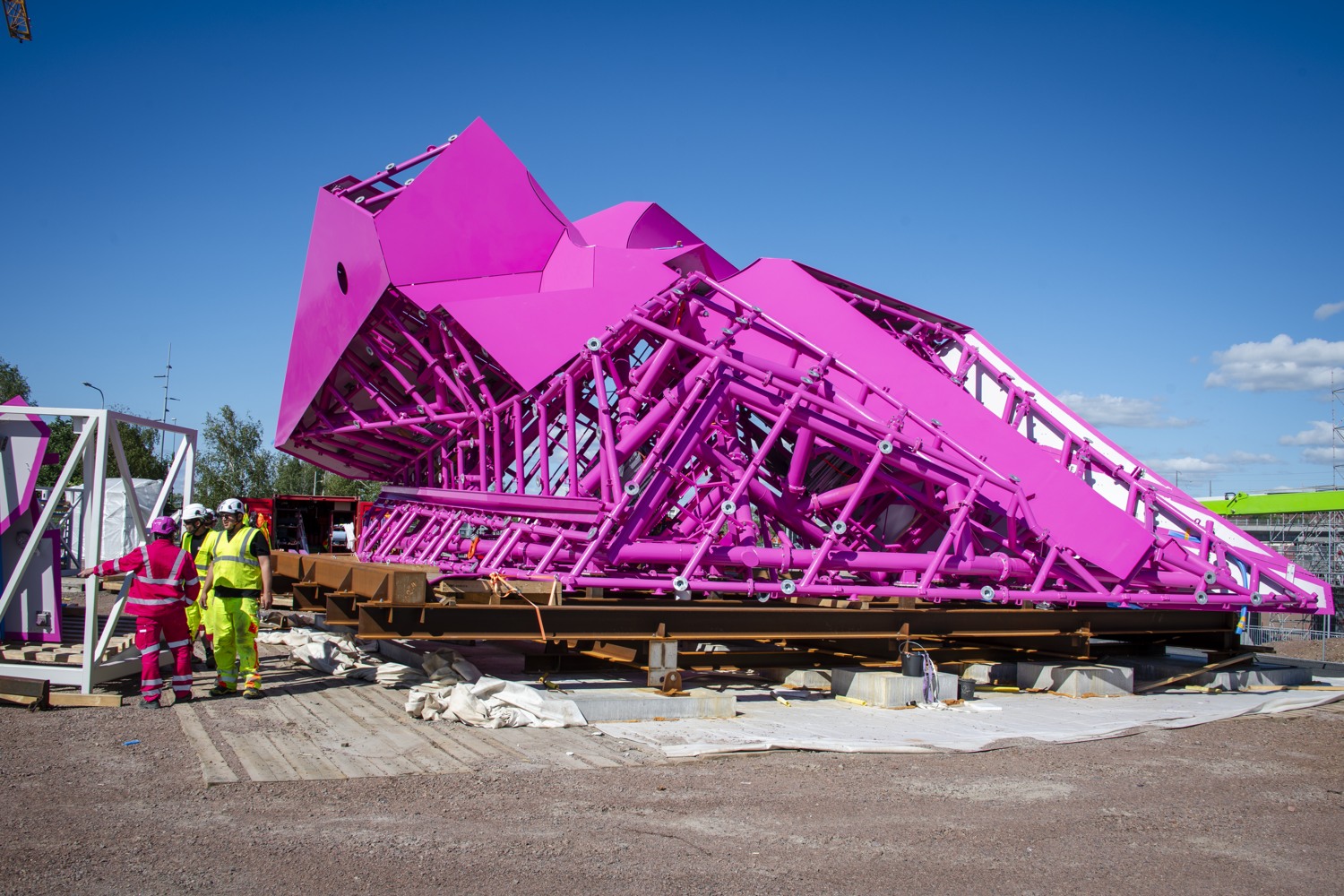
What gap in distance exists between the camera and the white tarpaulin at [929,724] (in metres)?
7.27

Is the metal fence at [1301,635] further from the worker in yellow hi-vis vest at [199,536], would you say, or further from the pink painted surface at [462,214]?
the worker in yellow hi-vis vest at [199,536]

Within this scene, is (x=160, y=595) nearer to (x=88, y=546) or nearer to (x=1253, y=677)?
(x=88, y=546)

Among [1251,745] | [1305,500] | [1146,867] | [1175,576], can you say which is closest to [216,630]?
[1146,867]

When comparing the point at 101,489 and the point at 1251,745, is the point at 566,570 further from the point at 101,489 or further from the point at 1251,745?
the point at 1251,745

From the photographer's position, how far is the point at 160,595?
798 cm

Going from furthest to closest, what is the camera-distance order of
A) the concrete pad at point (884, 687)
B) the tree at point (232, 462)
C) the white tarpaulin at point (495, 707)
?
1. the tree at point (232, 462)
2. the concrete pad at point (884, 687)
3. the white tarpaulin at point (495, 707)

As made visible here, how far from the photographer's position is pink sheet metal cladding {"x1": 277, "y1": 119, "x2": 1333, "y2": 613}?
9484 mm

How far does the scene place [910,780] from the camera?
638 centimetres

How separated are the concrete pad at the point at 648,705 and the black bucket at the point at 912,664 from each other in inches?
85.0

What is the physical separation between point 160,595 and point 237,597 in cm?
57

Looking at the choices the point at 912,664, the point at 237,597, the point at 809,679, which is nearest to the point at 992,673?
the point at 912,664

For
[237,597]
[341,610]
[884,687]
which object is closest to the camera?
[237,597]

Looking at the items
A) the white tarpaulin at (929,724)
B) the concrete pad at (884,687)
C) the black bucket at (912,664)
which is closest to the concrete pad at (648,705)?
the white tarpaulin at (929,724)

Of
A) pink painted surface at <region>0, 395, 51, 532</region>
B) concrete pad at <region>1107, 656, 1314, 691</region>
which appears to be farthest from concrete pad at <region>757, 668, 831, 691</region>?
pink painted surface at <region>0, 395, 51, 532</region>
